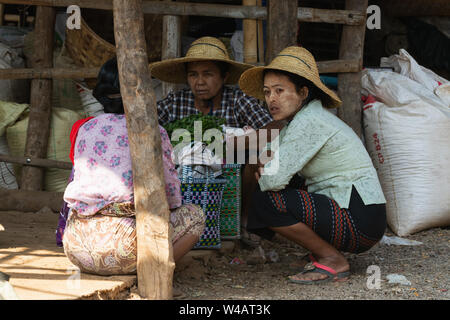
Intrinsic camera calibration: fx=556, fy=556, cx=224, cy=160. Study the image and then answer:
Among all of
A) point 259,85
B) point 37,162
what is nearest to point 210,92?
point 259,85

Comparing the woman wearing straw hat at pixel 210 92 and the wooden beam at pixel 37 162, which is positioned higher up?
the woman wearing straw hat at pixel 210 92

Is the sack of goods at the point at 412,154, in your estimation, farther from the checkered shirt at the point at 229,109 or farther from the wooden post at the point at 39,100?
the wooden post at the point at 39,100

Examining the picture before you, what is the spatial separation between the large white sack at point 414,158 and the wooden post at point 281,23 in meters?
0.91

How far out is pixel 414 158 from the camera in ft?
13.6

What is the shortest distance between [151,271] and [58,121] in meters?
2.60

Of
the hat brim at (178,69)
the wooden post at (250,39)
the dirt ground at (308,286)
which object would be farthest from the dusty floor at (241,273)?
the wooden post at (250,39)

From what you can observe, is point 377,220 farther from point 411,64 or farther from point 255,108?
point 411,64

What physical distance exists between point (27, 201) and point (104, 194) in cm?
Answer: 224

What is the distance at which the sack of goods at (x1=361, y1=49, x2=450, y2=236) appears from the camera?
415 centimetres

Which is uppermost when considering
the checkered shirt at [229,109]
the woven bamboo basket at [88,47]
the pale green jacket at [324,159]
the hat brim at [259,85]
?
the woven bamboo basket at [88,47]

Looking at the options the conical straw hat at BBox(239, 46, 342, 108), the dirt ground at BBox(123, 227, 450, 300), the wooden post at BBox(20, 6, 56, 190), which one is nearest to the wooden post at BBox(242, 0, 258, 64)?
the conical straw hat at BBox(239, 46, 342, 108)

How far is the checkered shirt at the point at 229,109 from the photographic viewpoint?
385 cm

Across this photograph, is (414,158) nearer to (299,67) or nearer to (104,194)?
(299,67)

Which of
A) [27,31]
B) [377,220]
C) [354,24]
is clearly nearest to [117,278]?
[377,220]
